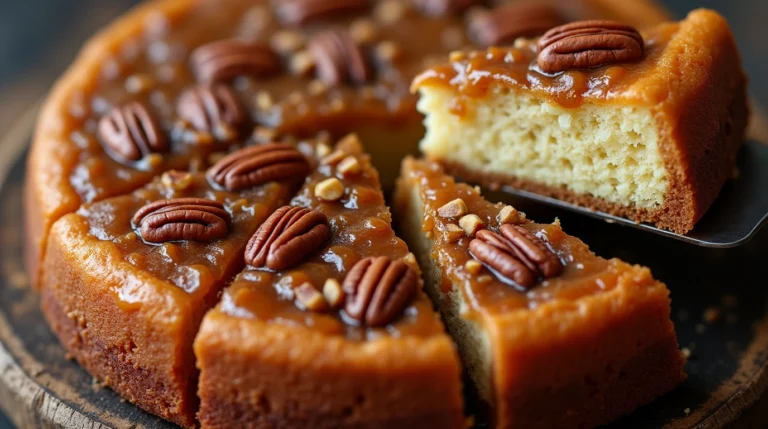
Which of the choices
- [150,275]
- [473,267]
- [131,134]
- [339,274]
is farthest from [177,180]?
[473,267]

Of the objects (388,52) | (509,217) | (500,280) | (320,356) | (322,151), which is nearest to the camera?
(320,356)

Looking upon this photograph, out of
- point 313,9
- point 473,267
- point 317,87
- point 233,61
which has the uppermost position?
point 313,9

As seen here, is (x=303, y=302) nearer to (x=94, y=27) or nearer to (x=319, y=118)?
(x=319, y=118)

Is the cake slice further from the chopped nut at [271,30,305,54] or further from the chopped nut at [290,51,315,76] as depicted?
the chopped nut at [271,30,305,54]

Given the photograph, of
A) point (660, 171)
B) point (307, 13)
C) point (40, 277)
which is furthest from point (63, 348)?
point (660, 171)

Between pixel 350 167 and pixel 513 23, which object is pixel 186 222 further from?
pixel 513 23

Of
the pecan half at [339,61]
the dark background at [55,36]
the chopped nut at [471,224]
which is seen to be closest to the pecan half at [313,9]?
the pecan half at [339,61]

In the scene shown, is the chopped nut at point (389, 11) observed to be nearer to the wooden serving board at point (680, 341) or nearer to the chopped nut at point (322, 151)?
the chopped nut at point (322, 151)
